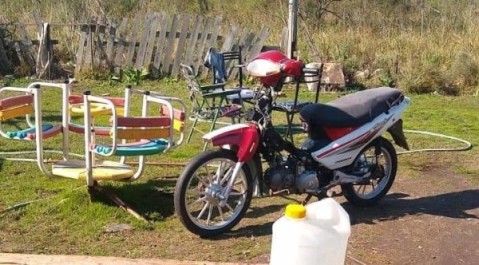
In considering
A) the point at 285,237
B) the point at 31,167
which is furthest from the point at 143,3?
the point at 285,237

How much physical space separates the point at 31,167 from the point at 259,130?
2507 mm

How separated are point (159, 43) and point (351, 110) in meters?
7.42

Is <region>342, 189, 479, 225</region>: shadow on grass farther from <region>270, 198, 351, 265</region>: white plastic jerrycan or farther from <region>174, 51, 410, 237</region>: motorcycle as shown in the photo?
<region>270, 198, 351, 265</region>: white plastic jerrycan

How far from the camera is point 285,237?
2615 millimetres

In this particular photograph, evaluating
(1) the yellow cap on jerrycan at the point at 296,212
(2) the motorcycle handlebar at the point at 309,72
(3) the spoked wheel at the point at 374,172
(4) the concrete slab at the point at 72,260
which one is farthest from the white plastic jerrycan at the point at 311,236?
(3) the spoked wheel at the point at 374,172

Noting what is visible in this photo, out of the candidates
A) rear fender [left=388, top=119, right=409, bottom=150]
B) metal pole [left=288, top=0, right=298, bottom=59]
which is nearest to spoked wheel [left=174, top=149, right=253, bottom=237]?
rear fender [left=388, top=119, right=409, bottom=150]

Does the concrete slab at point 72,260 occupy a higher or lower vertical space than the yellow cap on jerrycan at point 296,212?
lower

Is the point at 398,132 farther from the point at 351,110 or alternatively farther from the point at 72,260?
the point at 72,260

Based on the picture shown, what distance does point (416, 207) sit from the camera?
16.6 ft

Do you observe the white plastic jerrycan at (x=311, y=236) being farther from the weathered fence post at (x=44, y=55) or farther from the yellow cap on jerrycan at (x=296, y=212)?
the weathered fence post at (x=44, y=55)

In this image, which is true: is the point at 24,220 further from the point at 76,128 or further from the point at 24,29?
the point at 24,29

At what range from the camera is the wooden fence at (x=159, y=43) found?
38.0 feet

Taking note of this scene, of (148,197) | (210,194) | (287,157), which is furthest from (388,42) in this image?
(210,194)

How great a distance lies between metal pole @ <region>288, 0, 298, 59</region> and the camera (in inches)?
418
